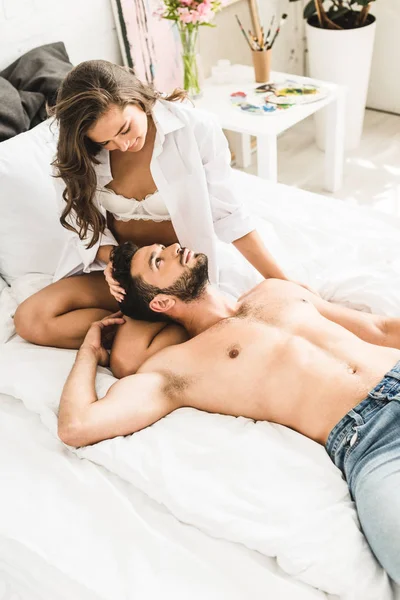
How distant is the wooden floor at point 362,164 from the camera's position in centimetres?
320

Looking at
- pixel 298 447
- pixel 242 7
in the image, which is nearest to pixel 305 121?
pixel 242 7

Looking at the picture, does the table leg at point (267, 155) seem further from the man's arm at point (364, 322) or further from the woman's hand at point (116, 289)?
the woman's hand at point (116, 289)

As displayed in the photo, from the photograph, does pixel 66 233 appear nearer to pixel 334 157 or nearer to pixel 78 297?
pixel 78 297

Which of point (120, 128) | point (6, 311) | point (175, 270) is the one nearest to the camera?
point (120, 128)

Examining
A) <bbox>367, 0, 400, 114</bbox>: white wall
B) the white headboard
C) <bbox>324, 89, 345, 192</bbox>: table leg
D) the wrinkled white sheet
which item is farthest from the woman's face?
<bbox>367, 0, 400, 114</bbox>: white wall

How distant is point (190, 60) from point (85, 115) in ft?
4.80

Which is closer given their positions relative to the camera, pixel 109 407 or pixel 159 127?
pixel 109 407

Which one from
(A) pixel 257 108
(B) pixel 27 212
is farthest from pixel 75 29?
(B) pixel 27 212

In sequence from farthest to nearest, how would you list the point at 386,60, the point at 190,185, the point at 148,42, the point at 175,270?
the point at 386,60 < the point at 148,42 < the point at 190,185 < the point at 175,270

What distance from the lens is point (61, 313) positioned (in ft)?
5.82

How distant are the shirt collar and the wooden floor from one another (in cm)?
166

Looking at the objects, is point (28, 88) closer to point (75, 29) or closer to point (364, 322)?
point (75, 29)

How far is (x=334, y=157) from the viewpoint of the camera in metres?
3.14

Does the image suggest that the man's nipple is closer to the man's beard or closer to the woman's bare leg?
the man's beard
